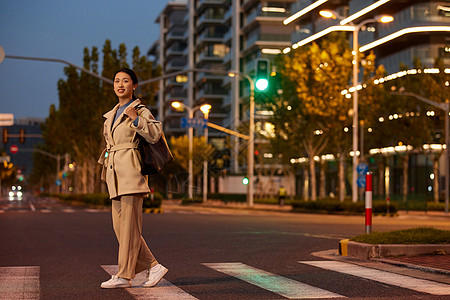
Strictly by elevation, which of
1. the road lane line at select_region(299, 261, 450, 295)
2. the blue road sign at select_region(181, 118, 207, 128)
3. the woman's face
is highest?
the blue road sign at select_region(181, 118, 207, 128)

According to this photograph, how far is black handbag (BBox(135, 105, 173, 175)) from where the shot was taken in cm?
775

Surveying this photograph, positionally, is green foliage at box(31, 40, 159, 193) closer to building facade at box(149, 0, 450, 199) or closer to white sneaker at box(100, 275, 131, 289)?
building facade at box(149, 0, 450, 199)

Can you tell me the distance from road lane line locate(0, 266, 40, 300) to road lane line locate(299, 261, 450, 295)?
3.77 metres

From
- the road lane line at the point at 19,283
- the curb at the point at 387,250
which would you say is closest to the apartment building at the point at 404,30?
the curb at the point at 387,250

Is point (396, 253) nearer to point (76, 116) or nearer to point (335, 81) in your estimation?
point (335, 81)

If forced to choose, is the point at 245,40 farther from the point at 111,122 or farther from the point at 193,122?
the point at 111,122

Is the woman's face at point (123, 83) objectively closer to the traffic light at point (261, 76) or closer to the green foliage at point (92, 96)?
the traffic light at point (261, 76)

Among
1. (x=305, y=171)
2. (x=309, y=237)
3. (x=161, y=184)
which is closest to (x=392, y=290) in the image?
(x=309, y=237)

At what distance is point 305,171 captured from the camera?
7562cm

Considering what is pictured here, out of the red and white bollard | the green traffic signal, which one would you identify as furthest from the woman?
the green traffic signal

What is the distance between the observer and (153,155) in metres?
7.77

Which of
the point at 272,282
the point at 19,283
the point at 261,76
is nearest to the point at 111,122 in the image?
the point at 19,283

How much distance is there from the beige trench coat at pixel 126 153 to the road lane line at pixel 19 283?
4.16 feet

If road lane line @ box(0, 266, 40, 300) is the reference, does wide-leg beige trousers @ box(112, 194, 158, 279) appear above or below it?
above
